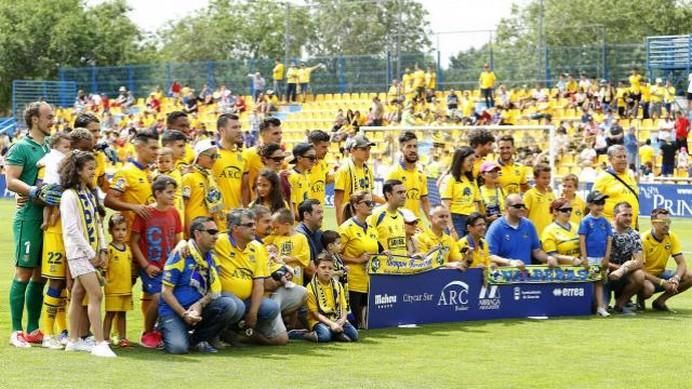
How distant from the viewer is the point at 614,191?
14742 millimetres

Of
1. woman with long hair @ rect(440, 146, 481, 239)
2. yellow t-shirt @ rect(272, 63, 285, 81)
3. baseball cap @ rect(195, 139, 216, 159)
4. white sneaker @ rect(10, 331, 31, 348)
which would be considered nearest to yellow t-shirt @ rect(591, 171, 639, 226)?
woman with long hair @ rect(440, 146, 481, 239)

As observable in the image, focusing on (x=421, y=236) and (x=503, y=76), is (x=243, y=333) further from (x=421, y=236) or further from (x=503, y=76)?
(x=503, y=76)

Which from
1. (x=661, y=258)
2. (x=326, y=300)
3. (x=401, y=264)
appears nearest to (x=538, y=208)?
(x=661, y=258)

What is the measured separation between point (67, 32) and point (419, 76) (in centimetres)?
2877

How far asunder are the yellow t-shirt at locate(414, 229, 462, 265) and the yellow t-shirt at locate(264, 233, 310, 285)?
163 cm

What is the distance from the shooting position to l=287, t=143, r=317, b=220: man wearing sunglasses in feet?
42.3

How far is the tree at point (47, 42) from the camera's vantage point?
66.3 m

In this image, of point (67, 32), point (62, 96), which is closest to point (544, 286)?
point (62, 96)

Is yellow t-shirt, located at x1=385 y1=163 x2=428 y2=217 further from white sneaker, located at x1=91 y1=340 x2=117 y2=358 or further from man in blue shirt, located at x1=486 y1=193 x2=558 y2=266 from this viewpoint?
white sneaker, located at x1=91 y1=340 x2=117 y2=358

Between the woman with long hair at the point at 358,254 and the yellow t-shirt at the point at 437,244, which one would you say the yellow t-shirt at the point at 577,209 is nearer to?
the yellow t-shirt at the point at 437,244

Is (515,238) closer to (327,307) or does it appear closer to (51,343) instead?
(327,307)

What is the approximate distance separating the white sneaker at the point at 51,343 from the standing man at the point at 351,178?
11.3 ft

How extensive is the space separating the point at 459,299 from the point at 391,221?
39.9 inches

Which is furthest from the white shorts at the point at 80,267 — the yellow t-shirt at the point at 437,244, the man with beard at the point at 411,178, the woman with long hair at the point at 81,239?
the man with beard at the point at 411,178
